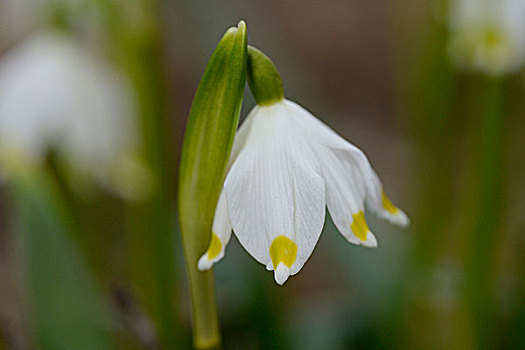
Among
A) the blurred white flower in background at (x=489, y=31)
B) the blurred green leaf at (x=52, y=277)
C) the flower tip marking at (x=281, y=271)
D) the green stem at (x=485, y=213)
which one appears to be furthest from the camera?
the blurred white flower in background at (x=489, y=31)

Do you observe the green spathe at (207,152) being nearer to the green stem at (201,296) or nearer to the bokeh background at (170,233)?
the green stem at (201,296)

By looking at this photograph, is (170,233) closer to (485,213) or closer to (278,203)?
(485,213)

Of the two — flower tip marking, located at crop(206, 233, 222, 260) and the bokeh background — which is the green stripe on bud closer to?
flower tip marking, located at crop(206, 233, 222, 260)

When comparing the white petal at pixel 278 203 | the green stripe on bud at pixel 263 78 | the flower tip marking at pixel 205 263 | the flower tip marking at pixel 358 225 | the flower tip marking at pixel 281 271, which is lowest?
the flower tip marking at pixel 205 263

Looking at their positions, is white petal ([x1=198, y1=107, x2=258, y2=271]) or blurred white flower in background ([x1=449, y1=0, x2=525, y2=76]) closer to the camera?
white petal ([x1=198, y1=107, x2=258, y2=271])

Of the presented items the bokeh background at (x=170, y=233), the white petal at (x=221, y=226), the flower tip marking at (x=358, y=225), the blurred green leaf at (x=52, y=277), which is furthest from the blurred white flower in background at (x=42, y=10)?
the flower tip marking at (x=358, y=225)

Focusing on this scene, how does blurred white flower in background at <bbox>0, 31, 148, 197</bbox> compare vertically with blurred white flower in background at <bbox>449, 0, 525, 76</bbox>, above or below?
below

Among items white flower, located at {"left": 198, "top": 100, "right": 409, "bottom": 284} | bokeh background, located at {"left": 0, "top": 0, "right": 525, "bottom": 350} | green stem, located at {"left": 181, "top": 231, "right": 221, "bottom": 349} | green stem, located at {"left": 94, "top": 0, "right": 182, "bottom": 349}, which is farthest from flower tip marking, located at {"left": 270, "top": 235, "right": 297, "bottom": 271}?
green stem, located at {"left": 94, "top": 0, "right": 182, "bottom": 349}
